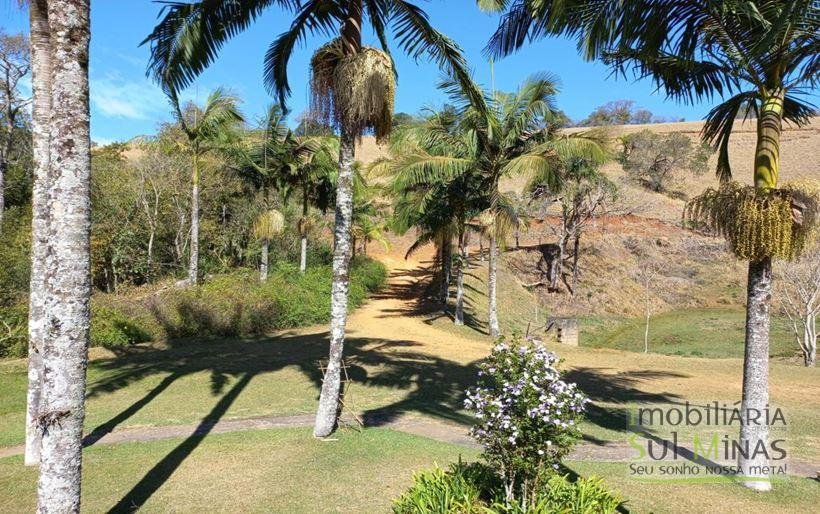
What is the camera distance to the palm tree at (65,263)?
3.69 m

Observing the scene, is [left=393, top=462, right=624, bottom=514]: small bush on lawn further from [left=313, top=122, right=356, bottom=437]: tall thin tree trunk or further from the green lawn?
[left=313, top=122, right=356, bottom=437]: tall thin tree trunk

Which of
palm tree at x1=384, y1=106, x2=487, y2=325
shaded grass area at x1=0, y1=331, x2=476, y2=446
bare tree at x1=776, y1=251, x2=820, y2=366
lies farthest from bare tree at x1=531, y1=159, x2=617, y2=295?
shaded grass area at x1=0, y1=331, x2=476, y2=446

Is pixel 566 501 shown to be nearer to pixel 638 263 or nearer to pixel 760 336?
pixel 760 336

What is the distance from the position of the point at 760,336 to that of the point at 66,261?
6.81 metres

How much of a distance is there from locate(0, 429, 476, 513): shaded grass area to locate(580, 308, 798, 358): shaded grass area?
16.1 metres

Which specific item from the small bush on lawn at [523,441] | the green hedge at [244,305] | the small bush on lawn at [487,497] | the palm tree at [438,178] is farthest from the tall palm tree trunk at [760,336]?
the green hedge at [244,305]

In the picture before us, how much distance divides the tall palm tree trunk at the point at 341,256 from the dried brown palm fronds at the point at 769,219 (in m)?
4.66

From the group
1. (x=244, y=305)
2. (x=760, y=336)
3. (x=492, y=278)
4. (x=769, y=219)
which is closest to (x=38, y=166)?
(x=769, y=219)

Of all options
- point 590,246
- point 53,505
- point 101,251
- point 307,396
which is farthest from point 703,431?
point 590,246

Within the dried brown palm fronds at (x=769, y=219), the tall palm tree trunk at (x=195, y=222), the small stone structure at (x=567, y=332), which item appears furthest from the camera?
the small stone structure at (x=567, y=332)

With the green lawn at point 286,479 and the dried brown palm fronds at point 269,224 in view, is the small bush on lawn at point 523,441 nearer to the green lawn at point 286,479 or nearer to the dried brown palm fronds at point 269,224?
the green lawn at point 286,479

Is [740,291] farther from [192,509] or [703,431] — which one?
[192,509]

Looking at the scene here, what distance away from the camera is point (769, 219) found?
18.0 feet

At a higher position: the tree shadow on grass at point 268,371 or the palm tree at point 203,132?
the palm tree at point 203,132
